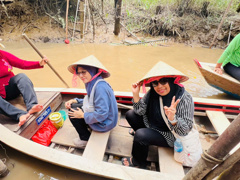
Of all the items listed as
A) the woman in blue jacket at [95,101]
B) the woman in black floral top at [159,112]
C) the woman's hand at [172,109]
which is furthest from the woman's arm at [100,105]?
the woman's hand at [172,109]

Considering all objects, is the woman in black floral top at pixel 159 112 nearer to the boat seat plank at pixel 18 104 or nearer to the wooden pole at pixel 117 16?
the boat seat plank at pixel 18 104

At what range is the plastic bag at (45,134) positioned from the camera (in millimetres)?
1975

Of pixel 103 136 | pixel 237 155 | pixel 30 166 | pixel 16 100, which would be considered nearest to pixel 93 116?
pixel 103 136

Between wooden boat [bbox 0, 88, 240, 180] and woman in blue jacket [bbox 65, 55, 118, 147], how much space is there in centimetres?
16

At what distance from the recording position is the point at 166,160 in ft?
4.94

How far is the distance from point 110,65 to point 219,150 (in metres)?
4.68

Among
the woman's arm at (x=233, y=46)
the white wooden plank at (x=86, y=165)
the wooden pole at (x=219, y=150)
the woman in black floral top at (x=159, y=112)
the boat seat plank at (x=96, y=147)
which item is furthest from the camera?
the woman's arm at (x=233, y=46)

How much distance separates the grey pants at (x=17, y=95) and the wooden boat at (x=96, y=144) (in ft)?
0.39

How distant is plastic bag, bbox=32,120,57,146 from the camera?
197 centimetres

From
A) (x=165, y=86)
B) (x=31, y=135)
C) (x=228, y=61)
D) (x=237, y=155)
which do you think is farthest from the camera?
(x=228, y=61)

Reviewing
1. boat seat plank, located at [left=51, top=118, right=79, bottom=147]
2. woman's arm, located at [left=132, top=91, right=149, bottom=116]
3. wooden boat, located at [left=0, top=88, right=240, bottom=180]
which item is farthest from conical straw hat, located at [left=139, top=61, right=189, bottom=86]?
boat seat plank, located at [left=51, top=118, right=79, bottom=147]

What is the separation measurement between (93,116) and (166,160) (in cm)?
86

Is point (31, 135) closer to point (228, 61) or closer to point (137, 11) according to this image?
point (228, 61)

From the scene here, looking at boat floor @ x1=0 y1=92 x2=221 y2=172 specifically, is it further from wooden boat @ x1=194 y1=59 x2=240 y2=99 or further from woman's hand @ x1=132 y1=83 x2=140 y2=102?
wooden boat @ x1=194 y1=59 x2=240 y2=99
